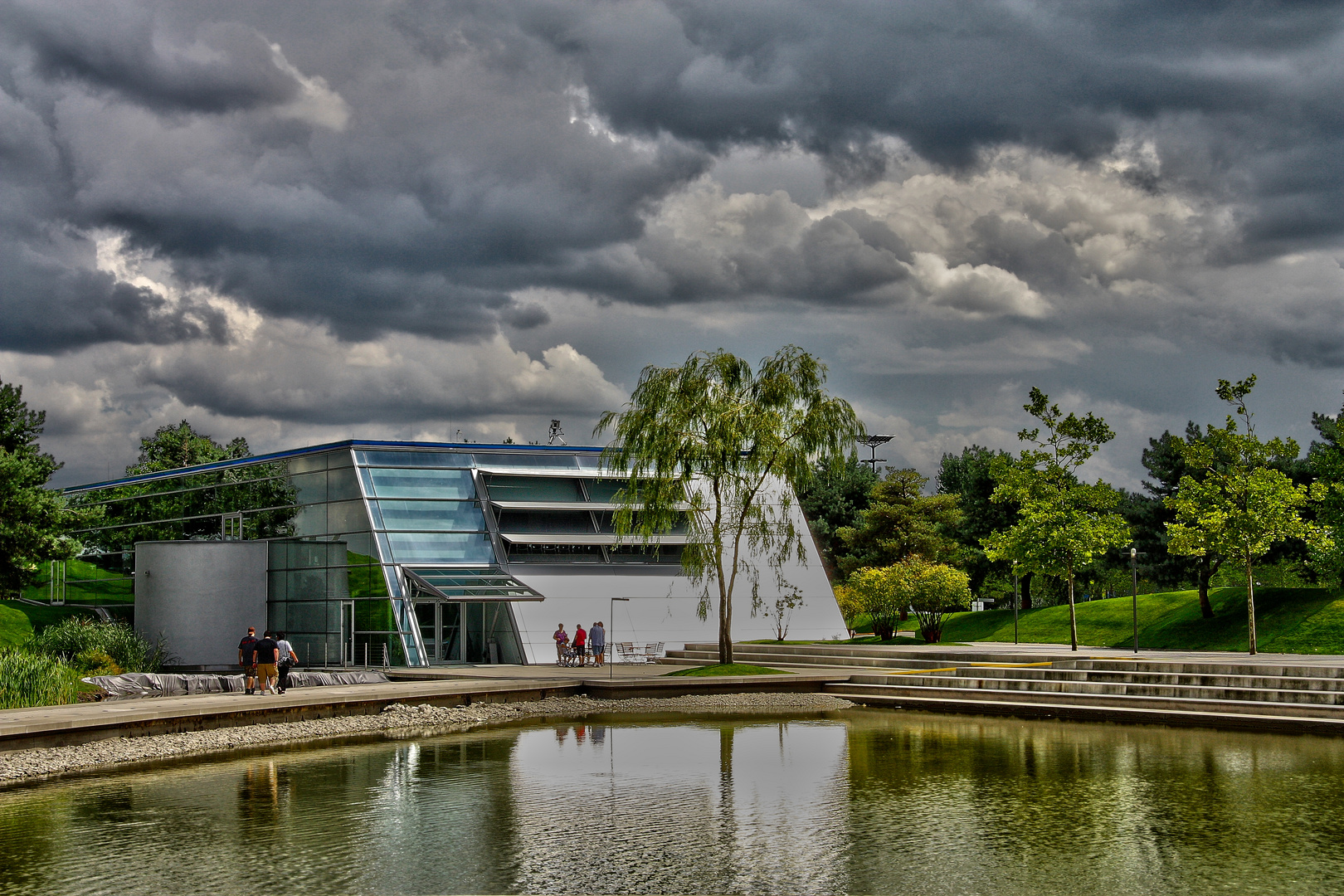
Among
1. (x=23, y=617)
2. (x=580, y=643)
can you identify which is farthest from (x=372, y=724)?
(x=23, y=617)

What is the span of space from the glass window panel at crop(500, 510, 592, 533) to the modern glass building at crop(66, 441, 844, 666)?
0.16 ft

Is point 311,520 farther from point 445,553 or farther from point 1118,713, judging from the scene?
point 1118,713

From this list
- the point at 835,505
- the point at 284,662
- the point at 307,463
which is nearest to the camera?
the point at 284,662

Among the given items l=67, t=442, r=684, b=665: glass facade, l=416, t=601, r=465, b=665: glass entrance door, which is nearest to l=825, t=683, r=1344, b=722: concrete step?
l=67, t=442, r=684, b=665: glass facade

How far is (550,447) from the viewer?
38.6 m

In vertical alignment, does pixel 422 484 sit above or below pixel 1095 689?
above

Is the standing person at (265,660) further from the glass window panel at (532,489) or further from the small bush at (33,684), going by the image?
the glass window panel at (532,489)

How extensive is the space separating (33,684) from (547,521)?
1796 cm

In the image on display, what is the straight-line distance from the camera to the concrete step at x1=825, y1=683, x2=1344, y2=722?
1936 cm

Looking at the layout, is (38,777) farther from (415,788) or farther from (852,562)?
(852,562)

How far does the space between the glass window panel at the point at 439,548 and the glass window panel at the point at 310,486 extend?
3553 mm

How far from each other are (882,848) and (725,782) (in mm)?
4043

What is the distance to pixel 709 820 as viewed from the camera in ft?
38.7

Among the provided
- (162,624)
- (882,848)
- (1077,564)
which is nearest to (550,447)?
(162,624)
